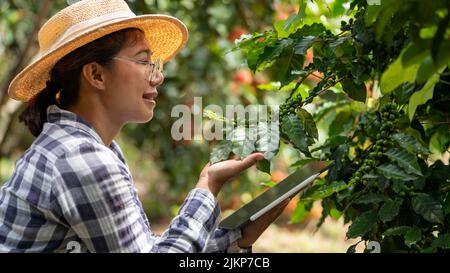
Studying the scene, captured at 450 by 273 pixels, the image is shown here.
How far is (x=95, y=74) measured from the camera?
141 cm

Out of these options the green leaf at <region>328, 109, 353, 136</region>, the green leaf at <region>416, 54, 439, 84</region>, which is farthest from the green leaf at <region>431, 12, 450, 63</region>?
the green leaf at <region>328, 109, 353, 136</region>

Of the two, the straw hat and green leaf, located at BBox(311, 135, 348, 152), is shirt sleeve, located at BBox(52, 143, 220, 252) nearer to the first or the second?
the straw hat

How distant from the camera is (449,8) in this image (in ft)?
2.52

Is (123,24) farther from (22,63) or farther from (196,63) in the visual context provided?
(196,63)

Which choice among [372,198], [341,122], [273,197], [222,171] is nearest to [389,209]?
[372,198]

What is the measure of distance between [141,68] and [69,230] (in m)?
0.37

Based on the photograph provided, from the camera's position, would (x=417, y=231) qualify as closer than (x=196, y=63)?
Yes

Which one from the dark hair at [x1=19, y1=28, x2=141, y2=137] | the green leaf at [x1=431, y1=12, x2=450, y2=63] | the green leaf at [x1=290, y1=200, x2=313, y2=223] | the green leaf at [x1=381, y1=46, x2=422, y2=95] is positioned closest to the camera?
the green leaf at [x1=431, y1=12, x2=450, y2=63]

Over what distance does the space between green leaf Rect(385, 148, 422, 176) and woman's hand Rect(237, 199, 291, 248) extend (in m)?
0.23

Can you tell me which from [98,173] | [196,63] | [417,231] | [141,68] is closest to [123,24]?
[141,68]

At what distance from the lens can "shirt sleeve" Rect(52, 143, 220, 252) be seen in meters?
1.20

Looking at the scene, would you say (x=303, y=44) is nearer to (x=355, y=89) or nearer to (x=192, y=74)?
(x=355, y=89)

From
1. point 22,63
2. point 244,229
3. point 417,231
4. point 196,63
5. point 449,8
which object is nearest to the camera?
point 449,8

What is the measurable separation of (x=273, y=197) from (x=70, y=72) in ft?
1.60
